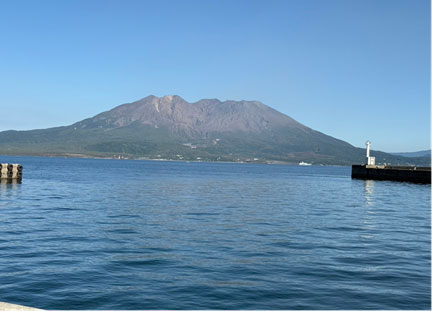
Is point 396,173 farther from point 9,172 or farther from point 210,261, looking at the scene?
point 210,261

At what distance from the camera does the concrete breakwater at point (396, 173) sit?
347 ft

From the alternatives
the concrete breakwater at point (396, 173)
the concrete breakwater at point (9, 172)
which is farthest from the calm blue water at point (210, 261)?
the concrete breakwater at point (396, 173)

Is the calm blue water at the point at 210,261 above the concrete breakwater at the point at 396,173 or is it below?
below

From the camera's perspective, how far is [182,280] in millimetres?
16531

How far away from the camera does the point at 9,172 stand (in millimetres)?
69250

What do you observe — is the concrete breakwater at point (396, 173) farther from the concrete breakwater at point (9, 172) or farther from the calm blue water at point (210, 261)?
the concrete breakwater at point (9, 172)

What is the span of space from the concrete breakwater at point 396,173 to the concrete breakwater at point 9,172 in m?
83.1

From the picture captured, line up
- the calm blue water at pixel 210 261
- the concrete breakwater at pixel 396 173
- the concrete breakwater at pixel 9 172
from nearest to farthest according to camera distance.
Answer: the calm blue water at pixel 210 261 < the concrete breakwater at pixel 9 172 < the concrete breakwater at pixel 396 173

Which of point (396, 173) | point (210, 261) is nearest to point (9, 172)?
point (210, 261)

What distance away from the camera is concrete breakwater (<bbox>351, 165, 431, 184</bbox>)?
347ft

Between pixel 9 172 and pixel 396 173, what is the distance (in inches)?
3345

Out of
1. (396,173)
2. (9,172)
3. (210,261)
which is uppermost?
(396,173)

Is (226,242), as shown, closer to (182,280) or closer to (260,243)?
(260,243)

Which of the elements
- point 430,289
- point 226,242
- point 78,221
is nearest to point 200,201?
point 78,221
